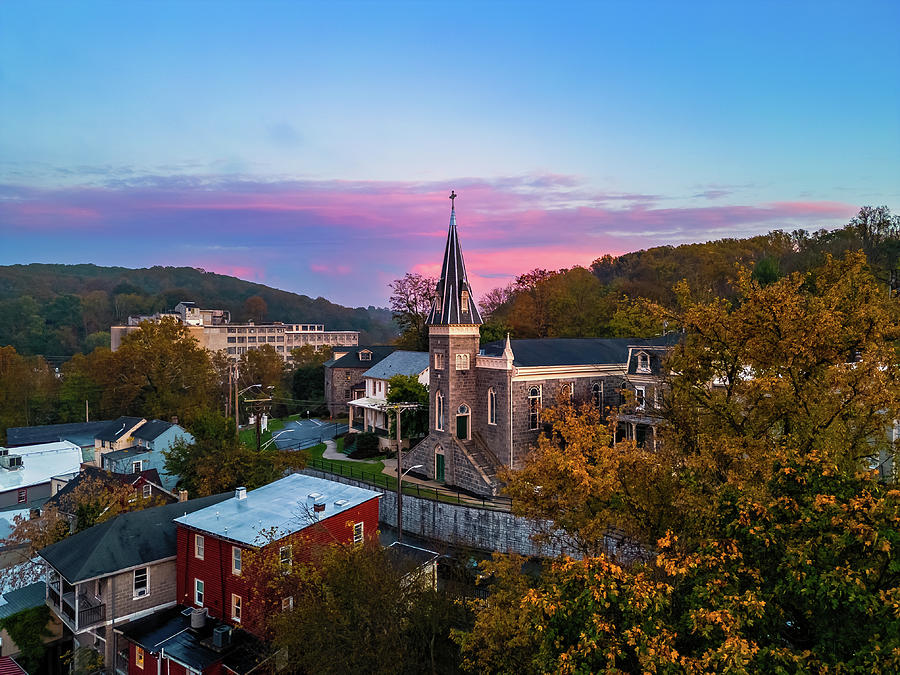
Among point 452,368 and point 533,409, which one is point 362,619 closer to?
point 452,368

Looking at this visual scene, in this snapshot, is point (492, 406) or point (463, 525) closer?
point (463, 525)

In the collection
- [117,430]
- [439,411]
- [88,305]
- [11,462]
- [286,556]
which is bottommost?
[11,462]

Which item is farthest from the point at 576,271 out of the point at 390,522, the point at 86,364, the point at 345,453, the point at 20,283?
the point at 20,283

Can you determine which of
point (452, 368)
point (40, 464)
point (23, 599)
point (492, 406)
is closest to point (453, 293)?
point (452, 368)

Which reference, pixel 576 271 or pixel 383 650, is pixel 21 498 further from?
pixel 576 271

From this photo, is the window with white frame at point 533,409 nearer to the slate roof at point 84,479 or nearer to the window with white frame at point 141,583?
the window with white frame at point 141,583

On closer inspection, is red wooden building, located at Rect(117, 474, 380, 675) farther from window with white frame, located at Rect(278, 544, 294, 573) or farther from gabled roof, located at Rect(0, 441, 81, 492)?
gabled roof, located at Rect(0, 441, 81, 492)

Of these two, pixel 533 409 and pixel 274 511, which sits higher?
pixel 533 409
